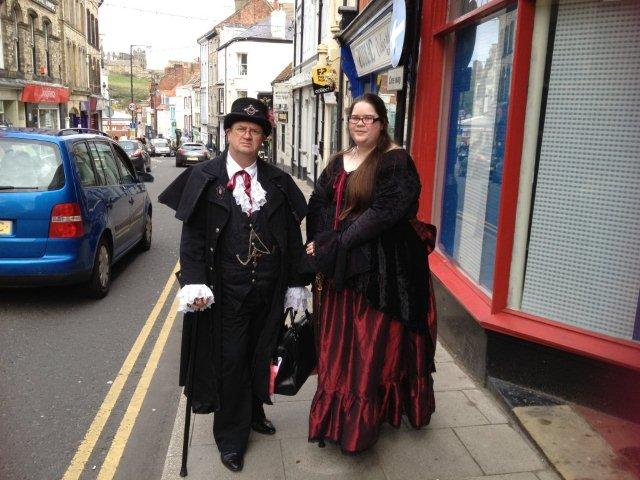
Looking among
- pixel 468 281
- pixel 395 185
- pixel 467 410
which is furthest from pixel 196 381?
pixel 468 281

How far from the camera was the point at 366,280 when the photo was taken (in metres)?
3.00

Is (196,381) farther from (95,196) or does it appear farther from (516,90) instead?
(95,196)

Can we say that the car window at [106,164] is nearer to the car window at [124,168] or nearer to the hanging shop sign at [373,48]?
the car window at [124,168]

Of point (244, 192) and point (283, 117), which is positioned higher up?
point (283, 117)

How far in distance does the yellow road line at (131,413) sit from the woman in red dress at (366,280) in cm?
119

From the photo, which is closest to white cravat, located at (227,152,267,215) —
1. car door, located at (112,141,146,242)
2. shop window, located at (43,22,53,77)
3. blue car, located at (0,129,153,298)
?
blue car, located at (0,129,153,298)

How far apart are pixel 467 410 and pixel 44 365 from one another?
3269 millimetres

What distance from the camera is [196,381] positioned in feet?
10.4

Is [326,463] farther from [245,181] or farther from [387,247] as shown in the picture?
[245,181]

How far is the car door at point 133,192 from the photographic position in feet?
25.0

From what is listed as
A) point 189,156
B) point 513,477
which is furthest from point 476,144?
point 189,156

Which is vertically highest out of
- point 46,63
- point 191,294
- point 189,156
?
point 46,63

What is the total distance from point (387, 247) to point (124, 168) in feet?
18.9

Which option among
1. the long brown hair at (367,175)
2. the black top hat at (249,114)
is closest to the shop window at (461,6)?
the long brown hair at (367,175)
